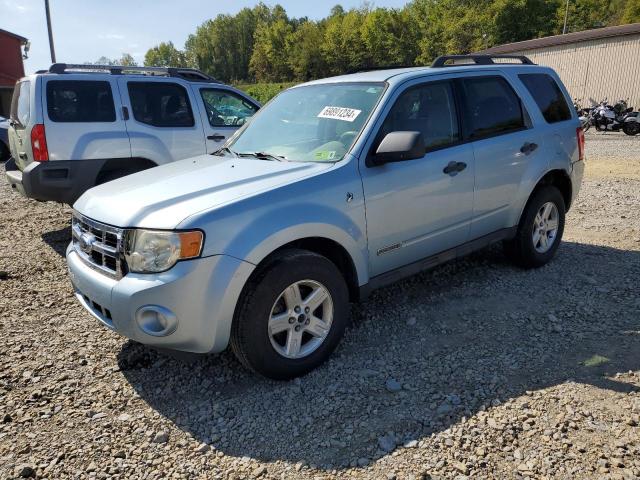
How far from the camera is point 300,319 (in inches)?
126

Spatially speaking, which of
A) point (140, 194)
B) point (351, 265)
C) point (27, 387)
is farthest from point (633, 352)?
point (27, 387)

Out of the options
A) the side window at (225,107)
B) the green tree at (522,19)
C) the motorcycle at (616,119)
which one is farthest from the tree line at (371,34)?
the side window at (225,107)

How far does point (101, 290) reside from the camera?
9.59 feet

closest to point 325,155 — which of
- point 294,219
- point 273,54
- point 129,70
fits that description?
point 294,219

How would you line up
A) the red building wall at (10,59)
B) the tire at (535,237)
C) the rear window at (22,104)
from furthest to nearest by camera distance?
the red building wall at (10,59) → the rear window at (22,104) → the tire at (535,237)

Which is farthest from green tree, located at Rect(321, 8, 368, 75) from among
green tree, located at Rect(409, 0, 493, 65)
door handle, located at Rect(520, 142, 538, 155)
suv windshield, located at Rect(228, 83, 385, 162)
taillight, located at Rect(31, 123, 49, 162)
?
suv windshield, located at Rect(228, 83, 385, 162)

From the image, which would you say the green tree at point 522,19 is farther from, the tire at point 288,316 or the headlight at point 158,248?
the headlight at point 158,248

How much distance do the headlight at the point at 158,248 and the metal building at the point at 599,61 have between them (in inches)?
852

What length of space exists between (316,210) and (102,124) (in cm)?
430

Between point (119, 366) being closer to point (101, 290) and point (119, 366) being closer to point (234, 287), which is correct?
point (101, 290)

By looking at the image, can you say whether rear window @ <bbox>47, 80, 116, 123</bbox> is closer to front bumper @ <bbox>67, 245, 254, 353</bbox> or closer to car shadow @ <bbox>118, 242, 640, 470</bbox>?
car shadow @ <bbox>118, 242, 640, 470</bbox>

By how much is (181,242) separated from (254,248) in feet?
1.33

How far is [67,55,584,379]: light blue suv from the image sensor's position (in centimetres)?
279

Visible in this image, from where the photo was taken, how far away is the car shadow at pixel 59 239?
20.3ft
